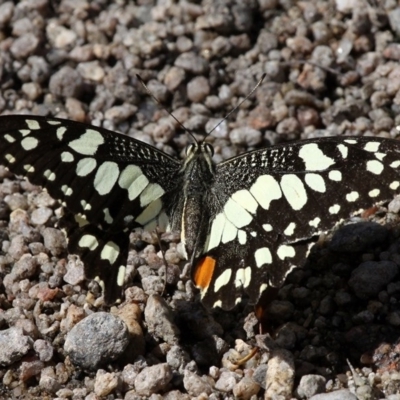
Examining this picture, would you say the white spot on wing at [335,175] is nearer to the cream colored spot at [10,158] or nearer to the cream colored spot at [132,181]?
the cream colored spot at [132,181]

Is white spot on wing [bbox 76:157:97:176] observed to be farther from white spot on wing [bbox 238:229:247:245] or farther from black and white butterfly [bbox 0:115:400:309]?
white spot on wing [bbox 238:229:247:245]

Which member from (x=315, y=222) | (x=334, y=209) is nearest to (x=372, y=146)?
(x=334, y=209)

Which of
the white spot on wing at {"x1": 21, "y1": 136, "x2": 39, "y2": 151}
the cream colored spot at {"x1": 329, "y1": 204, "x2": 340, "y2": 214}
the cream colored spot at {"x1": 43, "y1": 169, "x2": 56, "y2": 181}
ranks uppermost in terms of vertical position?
the white spot on wing at {"x1": 21, "y1": 136, "x2": 39, "y2": 151}

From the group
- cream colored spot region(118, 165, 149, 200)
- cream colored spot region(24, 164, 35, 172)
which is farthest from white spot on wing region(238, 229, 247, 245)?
cream colored spot region(24, 164, 35, 172)

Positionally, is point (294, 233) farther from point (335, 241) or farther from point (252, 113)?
point (252, 113)

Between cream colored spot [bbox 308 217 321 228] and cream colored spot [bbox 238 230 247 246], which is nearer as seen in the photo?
cream colored spot [bbox 308 217 321 228]

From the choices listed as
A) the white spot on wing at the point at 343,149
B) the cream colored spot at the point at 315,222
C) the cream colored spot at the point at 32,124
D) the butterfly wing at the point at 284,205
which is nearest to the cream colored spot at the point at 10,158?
the cream colored spot at the point at 32,124
